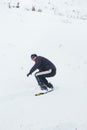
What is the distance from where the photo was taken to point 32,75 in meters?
21.4

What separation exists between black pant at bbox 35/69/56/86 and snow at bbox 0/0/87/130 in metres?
0.51

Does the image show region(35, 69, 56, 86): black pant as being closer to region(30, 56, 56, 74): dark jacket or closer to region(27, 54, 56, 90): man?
region(27, 54, 56, 90): man

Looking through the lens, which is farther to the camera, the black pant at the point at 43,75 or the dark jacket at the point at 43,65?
the black pant at the point at 43,75

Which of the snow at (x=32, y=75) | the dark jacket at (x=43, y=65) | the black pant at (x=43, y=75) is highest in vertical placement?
the dark jacket at (x=43, y=65)

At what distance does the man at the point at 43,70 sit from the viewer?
62.0 ft

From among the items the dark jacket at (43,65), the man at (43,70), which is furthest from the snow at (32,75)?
the dark jacket at (43,65)

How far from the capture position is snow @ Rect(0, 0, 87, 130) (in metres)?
17.2

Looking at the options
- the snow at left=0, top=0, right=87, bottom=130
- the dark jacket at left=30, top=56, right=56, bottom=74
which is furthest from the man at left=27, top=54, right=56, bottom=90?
the snow at left=0, top=0, right=87, bottom=130

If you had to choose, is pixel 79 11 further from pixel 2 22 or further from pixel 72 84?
pixel 72 84

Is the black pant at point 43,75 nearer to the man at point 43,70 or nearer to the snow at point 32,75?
the man at point 43,70

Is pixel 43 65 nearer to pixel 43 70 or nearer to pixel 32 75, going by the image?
pixel 43 70

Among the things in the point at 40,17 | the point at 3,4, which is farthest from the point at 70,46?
the point at 3,4

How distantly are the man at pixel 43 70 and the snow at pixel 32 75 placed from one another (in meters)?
0.45

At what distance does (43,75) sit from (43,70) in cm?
18
